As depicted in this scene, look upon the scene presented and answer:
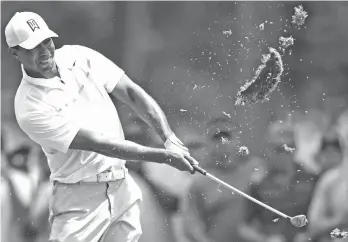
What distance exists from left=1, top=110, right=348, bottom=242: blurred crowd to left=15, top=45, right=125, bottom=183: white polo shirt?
2.19ft

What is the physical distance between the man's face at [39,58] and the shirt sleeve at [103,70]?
0.66 feet

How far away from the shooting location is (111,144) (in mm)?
2494

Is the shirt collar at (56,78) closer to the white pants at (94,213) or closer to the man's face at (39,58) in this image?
the man's face at (39,58)

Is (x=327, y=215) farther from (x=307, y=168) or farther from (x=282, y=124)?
(x=282, y=124)

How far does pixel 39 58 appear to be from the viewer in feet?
8.23

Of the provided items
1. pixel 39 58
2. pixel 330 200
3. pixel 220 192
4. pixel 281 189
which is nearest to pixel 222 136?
pixel 220 192

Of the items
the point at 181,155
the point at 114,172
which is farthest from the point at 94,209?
the point at 181,155

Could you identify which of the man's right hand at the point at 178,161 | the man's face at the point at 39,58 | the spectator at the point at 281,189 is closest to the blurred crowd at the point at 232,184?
the spectator at the point at 281,189

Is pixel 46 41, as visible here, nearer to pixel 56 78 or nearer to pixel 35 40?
pixel 35 40

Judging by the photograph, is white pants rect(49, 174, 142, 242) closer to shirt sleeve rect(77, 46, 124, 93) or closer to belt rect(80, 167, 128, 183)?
belt rect(80, 167, 128, 183)

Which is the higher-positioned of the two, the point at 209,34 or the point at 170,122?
the point at 209,34

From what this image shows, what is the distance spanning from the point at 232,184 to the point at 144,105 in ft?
2.50

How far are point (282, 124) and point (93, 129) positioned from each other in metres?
1.08

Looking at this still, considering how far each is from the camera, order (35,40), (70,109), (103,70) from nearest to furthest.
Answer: (35,40)
(70,109)
(103,70)
